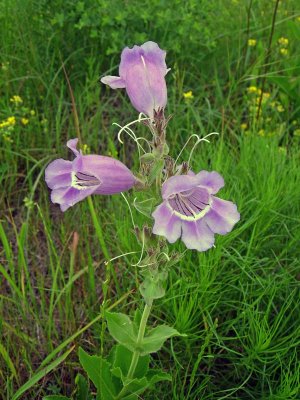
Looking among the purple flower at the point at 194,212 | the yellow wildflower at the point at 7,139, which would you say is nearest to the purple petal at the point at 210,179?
the purple flower at the point at 194,212

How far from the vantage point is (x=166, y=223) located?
140 cm

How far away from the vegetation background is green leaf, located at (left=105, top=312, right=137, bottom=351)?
20 cm

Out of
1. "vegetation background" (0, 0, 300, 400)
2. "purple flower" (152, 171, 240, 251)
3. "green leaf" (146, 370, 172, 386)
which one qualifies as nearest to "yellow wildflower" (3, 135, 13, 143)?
"vegetation background" (0, 0, 300, 400)

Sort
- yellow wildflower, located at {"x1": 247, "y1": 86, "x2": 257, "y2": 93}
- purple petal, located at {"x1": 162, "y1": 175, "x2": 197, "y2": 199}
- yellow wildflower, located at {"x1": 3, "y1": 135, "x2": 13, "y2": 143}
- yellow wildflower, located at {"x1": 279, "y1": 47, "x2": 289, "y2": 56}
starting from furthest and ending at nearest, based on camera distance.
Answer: yellow wildflower, located at {"x1": 279, "y1": 47, "x2": 289, "y2": 56}, yellow wildflower, located at {"x1": 247, "y1": 86, "x2": 257, "y2": 93}, yellow wildflower, located at {"x1": 3, "y1": 135, "x2": 13, "y2": 143}, purple petal, located at {"x1": 162, "y1": 175, "x2": 197, "y2": 199}

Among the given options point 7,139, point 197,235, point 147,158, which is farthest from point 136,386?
point 7,139

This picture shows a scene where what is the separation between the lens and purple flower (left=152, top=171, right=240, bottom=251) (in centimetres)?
137

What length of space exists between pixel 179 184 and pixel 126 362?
2.52 feet

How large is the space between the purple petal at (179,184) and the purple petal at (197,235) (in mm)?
96

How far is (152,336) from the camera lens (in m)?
1.74

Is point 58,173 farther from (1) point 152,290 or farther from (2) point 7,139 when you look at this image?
(2) point 7,139

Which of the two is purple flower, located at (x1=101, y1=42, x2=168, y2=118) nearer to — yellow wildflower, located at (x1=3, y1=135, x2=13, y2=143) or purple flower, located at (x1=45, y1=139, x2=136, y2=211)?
purple flower, located at (x1=45, y1=139, x2=136, y2=211)

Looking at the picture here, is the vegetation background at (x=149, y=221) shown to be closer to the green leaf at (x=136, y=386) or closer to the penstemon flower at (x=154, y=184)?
the green leaf at (x=136, y=386)

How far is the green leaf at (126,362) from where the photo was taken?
1881 mm

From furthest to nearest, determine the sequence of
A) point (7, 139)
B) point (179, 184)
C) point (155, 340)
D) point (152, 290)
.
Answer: point (7, 139), point (155, 340), point (152, 290), point (179, 184)
